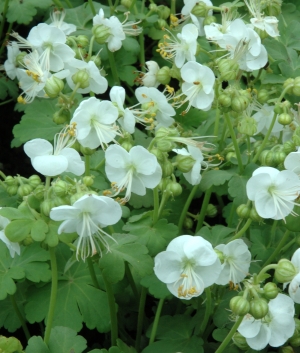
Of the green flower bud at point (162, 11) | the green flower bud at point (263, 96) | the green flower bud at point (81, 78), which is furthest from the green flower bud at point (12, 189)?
the green flower bud at point (162, 11)

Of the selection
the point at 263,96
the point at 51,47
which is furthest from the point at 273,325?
the point at 51,47

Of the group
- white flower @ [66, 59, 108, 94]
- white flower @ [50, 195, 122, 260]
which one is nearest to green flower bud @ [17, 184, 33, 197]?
white flower @ [50, 195, 122, 260]

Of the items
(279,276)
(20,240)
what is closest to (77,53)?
(20,240)

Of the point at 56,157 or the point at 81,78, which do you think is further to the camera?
the point at 81,78

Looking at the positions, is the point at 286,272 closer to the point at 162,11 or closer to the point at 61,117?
the point at 61,117

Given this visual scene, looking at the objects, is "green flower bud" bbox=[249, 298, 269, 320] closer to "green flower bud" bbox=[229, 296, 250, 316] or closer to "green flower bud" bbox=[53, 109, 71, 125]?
"green flower bud" bbox=[229, 296, 250, 316]

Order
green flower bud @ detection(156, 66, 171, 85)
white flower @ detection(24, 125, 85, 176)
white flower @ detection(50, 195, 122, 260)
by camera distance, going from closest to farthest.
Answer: white flower @ detection(50, 195, 122, 260) < white flower @ detection(24, 125, 85, 176) < green flower bud @ detection(156, 66, 171, 85)
